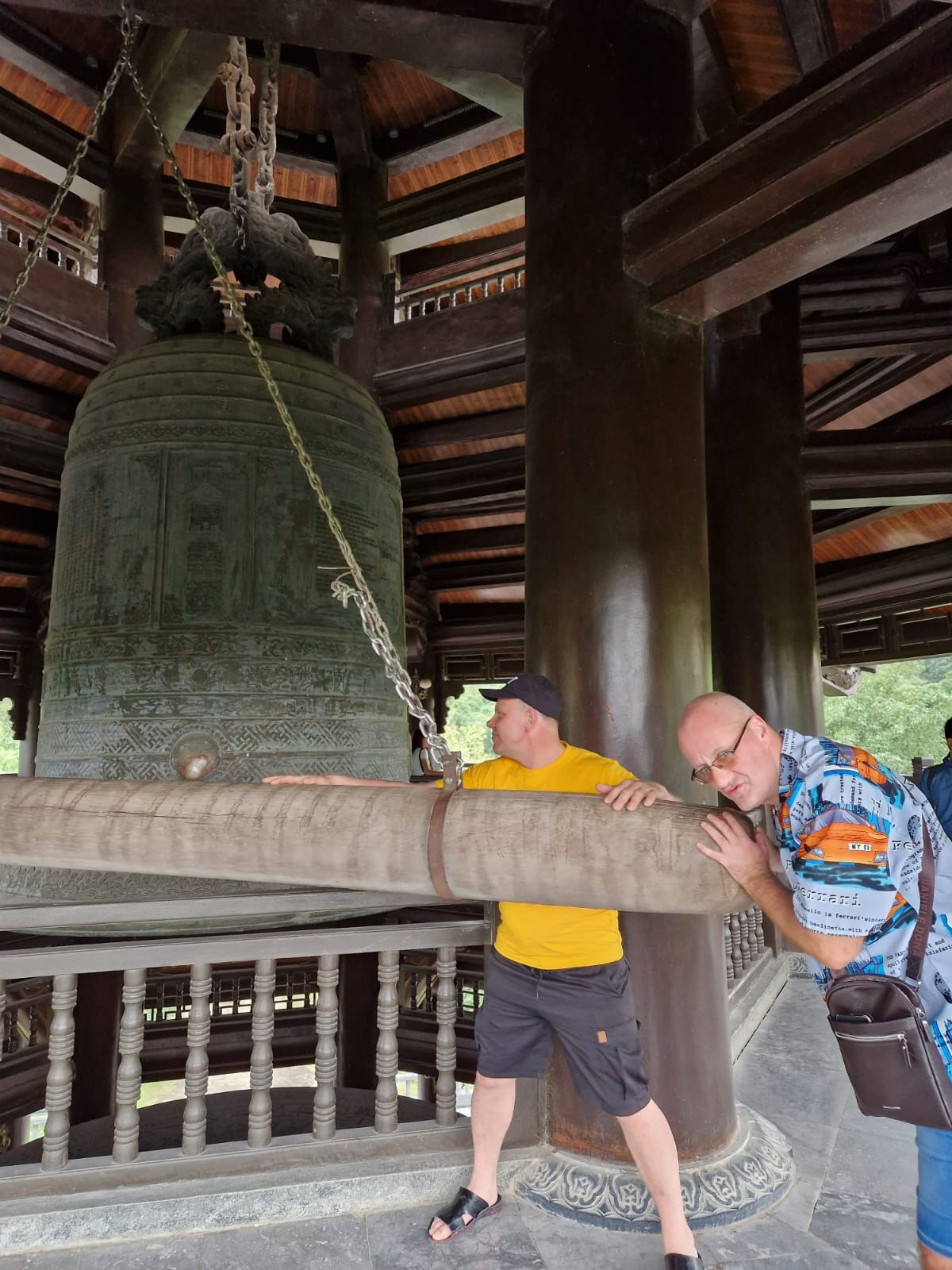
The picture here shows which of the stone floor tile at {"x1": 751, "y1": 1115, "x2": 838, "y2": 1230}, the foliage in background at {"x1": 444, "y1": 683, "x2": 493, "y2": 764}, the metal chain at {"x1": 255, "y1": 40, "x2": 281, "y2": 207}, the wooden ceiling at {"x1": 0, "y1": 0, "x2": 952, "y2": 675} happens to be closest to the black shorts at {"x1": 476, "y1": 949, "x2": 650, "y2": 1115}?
the stone floor tile at {"x1": 751, "y1": 1115, "x2": 838, "y2": 1230}

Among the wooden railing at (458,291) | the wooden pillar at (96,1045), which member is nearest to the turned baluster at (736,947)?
the wooden pillar at (96,1045)

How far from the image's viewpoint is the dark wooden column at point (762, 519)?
4.98 metres

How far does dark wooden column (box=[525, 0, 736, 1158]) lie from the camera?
2.25 meters

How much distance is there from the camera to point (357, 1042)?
6859 mm

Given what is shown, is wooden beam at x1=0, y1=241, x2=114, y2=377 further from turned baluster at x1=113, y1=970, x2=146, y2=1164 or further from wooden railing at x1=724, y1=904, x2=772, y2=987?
wooden railing at x1=724, y1=904, x2=772, y2=987

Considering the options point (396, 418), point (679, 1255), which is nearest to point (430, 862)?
point (679, 1255)

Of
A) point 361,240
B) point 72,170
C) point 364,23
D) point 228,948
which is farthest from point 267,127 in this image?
point 361,240

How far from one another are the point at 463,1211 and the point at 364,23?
3.61 meters

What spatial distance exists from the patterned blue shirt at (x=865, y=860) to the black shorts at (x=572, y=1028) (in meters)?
0.69

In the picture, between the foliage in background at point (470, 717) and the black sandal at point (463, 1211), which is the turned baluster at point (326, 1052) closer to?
the black sandal at point (463, 1211)

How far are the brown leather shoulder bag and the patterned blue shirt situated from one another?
0.7 inches

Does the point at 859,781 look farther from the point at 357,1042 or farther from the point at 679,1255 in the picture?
the point at 357,1042

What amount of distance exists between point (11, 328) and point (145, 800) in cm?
508

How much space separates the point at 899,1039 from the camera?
1263 mm
